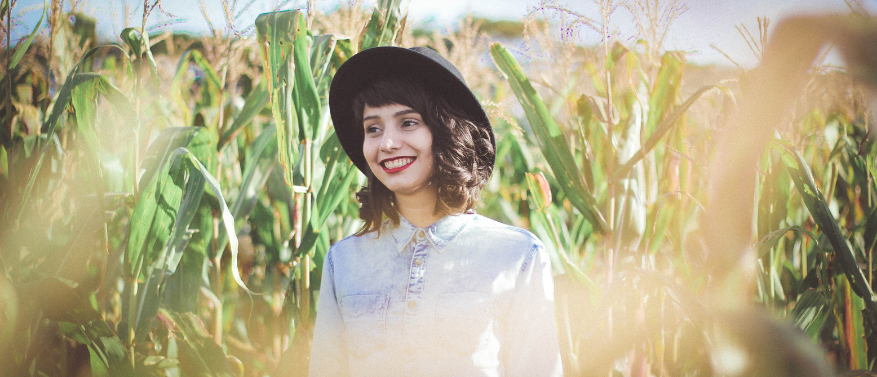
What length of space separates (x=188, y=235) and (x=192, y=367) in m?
0.28

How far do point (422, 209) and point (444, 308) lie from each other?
200 millimetres

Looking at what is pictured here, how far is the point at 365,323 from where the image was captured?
0.86m

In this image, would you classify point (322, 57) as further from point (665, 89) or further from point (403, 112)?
point (665, 89)

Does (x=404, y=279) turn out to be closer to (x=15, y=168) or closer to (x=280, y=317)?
(x=280, y=317)

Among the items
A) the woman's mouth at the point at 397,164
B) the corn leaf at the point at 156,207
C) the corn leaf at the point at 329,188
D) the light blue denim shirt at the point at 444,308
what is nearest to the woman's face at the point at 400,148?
the woman's mouth at the point at 397,164

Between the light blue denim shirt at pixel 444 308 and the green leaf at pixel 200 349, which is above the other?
the light blue denim shirt at pixel 444 308

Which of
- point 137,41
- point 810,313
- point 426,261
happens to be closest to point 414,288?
point 426,261

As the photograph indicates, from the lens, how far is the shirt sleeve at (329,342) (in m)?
0.89

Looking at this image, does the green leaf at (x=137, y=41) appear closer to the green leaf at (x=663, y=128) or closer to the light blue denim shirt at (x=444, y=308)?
the light blue denim shirt at (x=444, y=308)

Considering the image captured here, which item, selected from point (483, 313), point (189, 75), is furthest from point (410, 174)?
point (189, 75)

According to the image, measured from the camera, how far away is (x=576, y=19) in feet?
3.60

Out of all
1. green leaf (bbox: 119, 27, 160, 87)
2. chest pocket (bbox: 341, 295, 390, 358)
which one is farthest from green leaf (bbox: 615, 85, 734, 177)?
green leaf (bbox: 119, 27, 160, 87)

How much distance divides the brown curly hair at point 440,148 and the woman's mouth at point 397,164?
5 centimetres

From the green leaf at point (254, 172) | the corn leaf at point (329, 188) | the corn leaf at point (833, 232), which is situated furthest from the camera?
the green leaf at point (254, 172)
